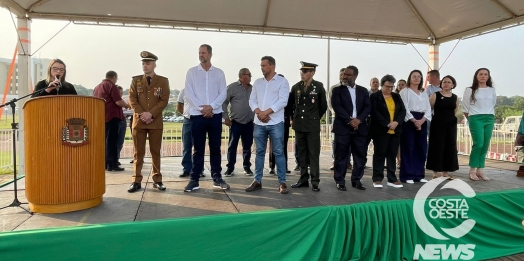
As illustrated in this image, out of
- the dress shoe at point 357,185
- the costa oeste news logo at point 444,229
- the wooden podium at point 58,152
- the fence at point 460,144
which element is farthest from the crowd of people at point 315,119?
the fence at point 460,144

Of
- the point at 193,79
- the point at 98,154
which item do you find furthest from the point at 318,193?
the point at 98,154

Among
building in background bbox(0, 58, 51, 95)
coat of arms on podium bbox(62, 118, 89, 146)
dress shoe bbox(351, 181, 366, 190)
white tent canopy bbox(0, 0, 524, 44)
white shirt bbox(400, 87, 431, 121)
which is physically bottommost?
dress shoe bbox(351, 181, 366, 190)

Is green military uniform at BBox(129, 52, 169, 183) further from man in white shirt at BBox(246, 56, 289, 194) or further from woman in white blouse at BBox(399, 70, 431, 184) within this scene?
woman in white blouse at BBox(399, 70, 431, 184)

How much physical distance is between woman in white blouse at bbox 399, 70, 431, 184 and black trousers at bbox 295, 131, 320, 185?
1.51 metres

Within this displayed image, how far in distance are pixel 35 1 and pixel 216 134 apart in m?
4.13

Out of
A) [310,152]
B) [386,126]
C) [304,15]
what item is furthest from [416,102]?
[304,15]

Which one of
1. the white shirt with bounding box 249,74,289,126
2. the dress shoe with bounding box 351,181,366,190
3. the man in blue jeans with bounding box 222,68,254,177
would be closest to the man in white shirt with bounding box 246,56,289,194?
the white shirt with bounding box 249,74,289,126

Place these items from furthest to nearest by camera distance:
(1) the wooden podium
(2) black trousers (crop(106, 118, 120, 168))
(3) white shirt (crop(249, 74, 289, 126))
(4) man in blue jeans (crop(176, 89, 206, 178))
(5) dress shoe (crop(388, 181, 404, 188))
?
(2) black trousers (crop(106, 118, 120, 168))
(4) man in blue jeans (crop(176, 89, 206, 178))
(5) dress shoe (crop(388, 181, 404, 188))
(3) white shirt (crop(249, 74, 289, 126))
(1) the wooden podium

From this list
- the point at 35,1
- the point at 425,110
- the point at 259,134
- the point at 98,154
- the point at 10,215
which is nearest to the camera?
the point at 10,215

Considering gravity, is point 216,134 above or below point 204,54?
below

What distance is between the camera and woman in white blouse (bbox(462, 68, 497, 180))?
4957 mm

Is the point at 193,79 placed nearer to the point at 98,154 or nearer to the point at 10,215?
the point at 98,154

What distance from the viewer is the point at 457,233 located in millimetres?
3270

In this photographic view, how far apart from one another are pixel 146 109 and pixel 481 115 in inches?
194
